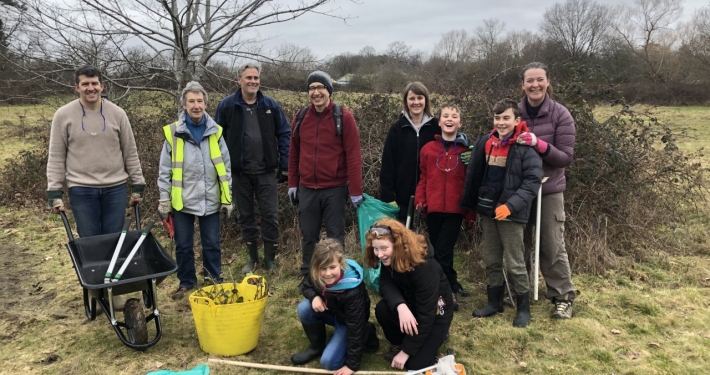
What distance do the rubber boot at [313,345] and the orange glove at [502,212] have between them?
1433 mm

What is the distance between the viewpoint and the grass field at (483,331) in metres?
3.25

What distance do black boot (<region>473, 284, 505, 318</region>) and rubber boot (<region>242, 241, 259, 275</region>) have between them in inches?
90.8

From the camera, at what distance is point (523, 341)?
351 cm

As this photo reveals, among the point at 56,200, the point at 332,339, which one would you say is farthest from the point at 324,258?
the point at 56,200

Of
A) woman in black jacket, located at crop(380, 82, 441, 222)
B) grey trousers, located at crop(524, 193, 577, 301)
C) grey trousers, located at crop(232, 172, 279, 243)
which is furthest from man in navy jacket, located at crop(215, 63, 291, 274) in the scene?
grey trousers, located at crop(524, 193, 577, 301)

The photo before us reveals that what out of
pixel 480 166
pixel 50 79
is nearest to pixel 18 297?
Result: pixel 50 79

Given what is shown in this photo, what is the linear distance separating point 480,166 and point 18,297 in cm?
432

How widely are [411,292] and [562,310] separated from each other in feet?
4.83

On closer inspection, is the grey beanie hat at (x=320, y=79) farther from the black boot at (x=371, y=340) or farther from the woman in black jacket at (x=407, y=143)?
the black boot at (x=371, y=340)

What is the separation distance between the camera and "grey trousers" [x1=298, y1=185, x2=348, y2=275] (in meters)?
4.16

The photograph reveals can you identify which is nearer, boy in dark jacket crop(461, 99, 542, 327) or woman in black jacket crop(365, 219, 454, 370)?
woman in black jacket crop(365, 219, 454, 370)

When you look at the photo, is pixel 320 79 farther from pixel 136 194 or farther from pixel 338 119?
pixel 136 194

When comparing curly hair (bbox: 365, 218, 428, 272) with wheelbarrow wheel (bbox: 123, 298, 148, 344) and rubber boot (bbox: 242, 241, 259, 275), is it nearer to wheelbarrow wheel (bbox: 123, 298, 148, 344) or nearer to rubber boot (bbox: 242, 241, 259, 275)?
wheelbarrow wheel (bbox: 123, 298, 148, 344)

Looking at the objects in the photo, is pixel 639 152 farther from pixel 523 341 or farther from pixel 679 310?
pixel 523 341
